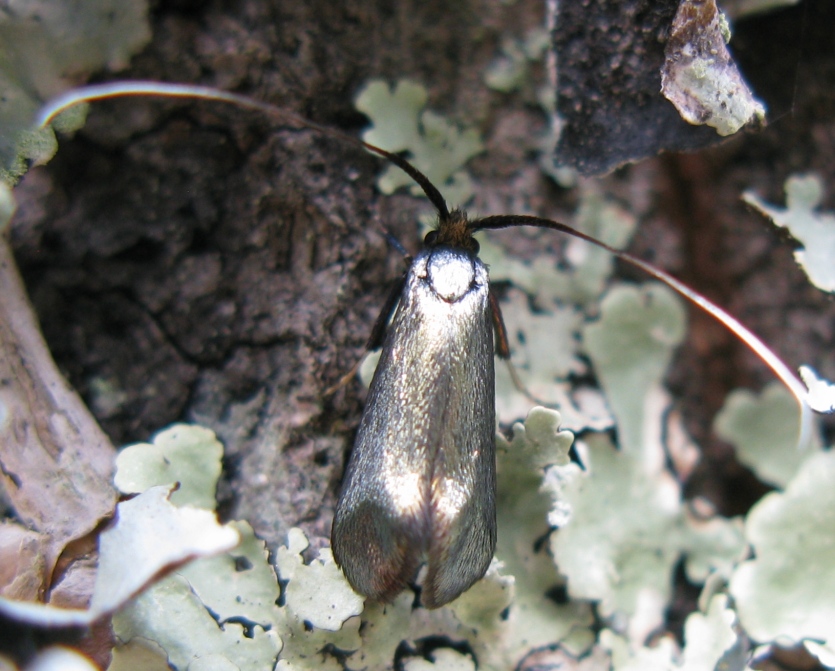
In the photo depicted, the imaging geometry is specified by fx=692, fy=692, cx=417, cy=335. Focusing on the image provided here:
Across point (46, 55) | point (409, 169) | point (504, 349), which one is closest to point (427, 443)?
point (504, 349)

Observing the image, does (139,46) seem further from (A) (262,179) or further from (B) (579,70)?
(B) (579,70)

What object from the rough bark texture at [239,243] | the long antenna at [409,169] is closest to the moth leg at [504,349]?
the long antenna at [409,169]

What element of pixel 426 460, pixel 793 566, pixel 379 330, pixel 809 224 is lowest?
pixel 426 460

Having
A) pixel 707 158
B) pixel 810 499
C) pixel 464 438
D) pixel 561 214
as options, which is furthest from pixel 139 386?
pixel 707 158

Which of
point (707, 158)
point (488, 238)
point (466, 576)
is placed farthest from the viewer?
point (707, 158)

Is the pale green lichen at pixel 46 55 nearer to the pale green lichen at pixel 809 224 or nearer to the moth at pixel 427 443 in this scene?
the moth at pixel 427 443

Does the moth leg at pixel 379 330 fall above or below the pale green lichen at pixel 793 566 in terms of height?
above

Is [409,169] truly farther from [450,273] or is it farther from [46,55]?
[46,55]

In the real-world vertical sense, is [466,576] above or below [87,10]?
below
